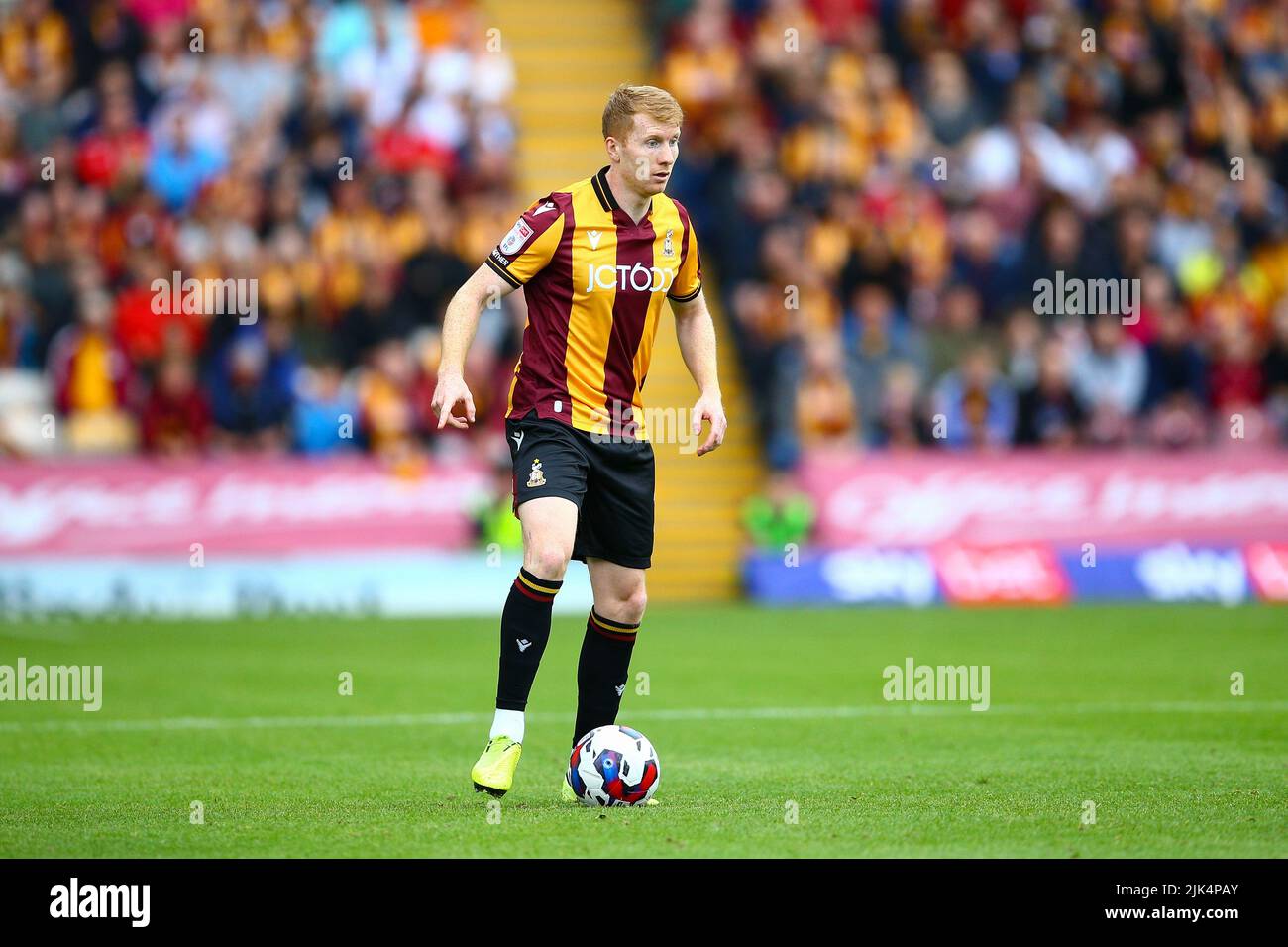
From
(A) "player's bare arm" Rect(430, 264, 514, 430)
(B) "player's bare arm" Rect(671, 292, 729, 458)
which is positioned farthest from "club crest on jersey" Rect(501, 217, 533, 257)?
(B) "player's bare arm" Rect(671, 292, 729, 458)

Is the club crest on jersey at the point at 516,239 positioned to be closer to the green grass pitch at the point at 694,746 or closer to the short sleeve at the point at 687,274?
the short sleeve at the point at 687,274

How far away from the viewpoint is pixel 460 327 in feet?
24.5

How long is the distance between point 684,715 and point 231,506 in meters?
8.59

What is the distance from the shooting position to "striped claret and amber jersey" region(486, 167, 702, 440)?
7660 mm

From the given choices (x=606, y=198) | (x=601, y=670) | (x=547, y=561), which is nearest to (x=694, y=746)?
(x=601, y=670)

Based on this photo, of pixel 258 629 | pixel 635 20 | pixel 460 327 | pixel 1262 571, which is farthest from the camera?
pixel 635 20

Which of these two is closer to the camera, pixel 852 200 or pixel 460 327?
pixel 460 327

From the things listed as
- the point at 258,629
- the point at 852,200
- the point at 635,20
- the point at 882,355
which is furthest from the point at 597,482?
the point at 635,20

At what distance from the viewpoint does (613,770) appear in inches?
287

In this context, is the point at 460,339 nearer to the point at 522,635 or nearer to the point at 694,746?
the point at 522,635

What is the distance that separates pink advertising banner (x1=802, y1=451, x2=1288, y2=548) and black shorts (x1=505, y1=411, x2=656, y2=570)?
1144 cm
